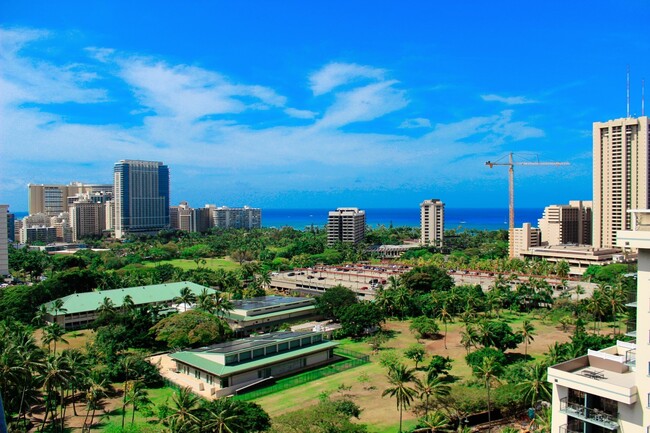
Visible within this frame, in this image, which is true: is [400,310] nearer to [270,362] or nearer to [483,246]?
[270,362]

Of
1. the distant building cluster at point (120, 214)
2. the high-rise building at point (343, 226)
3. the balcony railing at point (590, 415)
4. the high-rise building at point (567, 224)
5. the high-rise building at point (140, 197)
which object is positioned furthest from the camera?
the high-rise building at point (140, 197)

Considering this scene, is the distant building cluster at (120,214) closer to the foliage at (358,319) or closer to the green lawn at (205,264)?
the green lawn at (205,264)

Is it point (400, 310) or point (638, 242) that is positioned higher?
point (638, 242)

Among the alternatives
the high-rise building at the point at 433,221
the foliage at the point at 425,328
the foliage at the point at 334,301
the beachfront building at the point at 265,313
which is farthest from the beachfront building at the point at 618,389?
the high-rise building at the point at 433,221

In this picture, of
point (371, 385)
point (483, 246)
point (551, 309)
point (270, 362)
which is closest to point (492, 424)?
point (371, 385)

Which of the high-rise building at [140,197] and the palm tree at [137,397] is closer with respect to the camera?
the palm tree at [137,397]

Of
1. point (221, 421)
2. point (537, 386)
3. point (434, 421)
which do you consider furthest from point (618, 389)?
point (221, 421)

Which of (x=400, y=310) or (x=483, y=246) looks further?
(x=483, y=246)

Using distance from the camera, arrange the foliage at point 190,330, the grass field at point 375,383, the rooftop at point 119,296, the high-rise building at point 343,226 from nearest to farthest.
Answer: the grass field at point 375,383 < the foliage at point 190,330 < the rooftop at point 119,296 < the high-rise building at point 343,226
